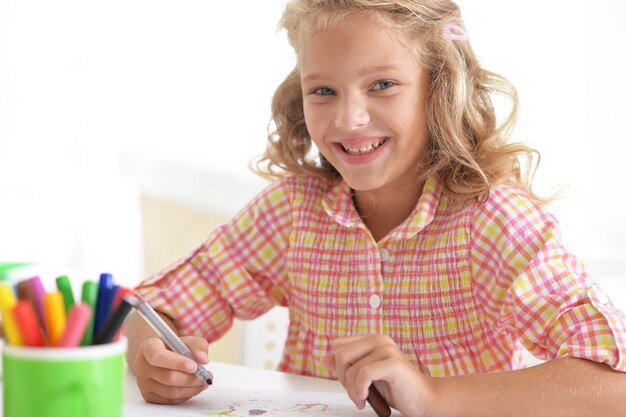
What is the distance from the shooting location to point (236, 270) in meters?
1.17

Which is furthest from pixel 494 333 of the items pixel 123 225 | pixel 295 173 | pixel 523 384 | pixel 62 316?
pixel 123 225

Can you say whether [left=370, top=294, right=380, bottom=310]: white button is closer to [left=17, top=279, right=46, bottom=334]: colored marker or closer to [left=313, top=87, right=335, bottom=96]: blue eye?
[left=313, top=87, right=335, bottom=96]: blue eye

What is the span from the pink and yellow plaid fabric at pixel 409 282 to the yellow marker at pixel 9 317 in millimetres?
502

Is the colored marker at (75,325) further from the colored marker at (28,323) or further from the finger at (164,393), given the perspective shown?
the finger at (164,393)

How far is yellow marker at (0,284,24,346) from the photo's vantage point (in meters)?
0.58

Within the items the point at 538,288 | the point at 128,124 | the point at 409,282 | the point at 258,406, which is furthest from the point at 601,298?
the point at 128,124

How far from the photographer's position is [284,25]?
116cm

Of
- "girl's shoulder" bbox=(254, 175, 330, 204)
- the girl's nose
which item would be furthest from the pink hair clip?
"girl's shoulder" bbox=(254, 175, 330, 204)

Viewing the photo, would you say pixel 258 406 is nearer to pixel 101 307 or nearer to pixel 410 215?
pixel 101 307

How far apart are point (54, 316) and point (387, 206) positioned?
0.63m

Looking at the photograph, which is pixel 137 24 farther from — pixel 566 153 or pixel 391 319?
pixel 391 319

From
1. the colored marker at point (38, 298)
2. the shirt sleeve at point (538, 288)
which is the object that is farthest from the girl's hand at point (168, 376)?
the shirt sleeve at point (538, 288)

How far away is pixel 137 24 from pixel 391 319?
1108 millimetres

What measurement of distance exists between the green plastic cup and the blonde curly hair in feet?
1.82
